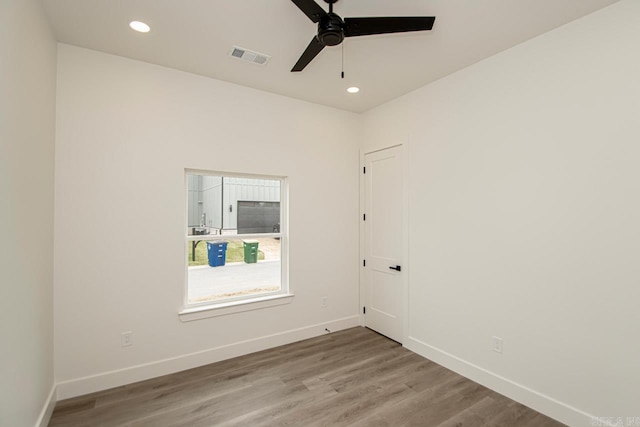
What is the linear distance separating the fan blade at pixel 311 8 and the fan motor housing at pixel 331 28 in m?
0.04

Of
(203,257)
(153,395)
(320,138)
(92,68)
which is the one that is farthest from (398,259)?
(92,68)

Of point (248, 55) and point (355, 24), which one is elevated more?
point (248, 55)

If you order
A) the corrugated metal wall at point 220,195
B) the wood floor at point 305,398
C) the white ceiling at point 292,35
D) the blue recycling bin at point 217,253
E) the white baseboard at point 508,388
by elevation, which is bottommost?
the wood floor at point 305,398

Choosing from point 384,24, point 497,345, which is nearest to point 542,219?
point 497,345

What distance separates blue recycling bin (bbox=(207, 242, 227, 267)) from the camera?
328cm

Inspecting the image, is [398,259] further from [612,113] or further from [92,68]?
[92,68]

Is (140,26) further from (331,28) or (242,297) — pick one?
(242,297)

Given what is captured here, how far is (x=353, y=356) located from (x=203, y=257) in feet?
6.44

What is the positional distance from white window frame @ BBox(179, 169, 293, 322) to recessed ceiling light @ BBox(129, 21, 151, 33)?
124cm

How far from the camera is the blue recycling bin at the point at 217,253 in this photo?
3275 mm

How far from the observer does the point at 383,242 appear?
384cm

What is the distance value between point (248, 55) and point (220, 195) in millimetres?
1464

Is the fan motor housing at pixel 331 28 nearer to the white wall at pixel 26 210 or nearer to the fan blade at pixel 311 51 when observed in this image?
the fan blade at pixel 311 51

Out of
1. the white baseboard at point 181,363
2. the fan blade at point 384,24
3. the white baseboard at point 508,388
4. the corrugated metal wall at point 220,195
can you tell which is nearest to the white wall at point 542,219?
the white baseboard at point 508,388
